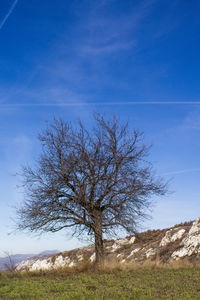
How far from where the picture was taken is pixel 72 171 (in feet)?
55.6

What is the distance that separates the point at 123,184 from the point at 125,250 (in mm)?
17850

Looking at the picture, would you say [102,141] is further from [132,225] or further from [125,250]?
[125,250]

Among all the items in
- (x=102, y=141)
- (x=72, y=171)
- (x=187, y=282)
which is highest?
(x=102, y=141)

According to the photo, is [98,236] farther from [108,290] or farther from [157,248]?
[157,248]

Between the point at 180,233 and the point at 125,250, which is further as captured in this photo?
the point at 125,250


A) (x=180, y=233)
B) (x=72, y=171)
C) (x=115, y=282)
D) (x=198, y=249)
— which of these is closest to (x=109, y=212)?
(x=72, y=171)

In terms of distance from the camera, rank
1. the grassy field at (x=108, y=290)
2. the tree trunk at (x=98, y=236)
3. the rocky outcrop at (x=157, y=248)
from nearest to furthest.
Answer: the grassy field at (x=108, y=290)
the tree trunk at (x=98, y=236)
the rocky outcrop at (x=157, y=248)

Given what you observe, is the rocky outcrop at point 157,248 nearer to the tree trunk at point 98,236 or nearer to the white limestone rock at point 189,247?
the white limestone rock at point 189,247

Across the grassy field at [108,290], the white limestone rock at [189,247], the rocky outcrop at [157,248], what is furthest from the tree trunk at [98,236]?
the white limestone rock at [189,247]

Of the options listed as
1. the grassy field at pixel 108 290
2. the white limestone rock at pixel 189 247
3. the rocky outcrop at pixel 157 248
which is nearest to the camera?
the grassy field at pixel 108 290

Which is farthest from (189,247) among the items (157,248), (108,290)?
(108,290)

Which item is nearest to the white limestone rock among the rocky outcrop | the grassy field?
the rocky outcrop

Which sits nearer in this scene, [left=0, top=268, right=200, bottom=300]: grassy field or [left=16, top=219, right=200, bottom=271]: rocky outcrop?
[left=0, top=268, right=200, bottom=300]: grassy field

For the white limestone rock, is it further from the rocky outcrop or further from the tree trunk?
the tree trunk
